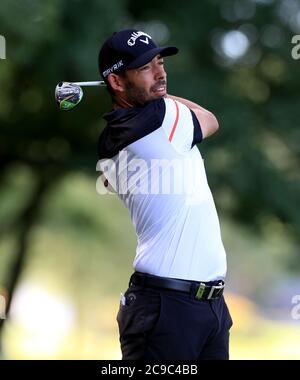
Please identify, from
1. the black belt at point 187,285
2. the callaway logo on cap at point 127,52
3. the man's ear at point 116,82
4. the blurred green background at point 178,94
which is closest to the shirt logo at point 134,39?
the callaway logo on cap at point 127,52

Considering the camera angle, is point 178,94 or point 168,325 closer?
point 168,325

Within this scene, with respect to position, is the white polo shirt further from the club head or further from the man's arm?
the club head

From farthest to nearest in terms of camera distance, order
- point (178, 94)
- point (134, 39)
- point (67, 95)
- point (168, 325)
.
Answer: point (178, 94) < point (67, 95) < point (134, 39) < point (168, 325)

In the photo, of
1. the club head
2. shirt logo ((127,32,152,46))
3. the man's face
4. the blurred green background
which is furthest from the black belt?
the blurred green background

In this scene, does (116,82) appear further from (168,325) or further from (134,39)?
(168,325)

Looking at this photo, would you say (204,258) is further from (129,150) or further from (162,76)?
(162,76)

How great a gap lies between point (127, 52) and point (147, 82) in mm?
146

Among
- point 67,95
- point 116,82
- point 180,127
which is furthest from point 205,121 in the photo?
point 67,95

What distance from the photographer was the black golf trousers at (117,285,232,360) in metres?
3.49

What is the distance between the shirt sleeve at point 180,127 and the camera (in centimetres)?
353

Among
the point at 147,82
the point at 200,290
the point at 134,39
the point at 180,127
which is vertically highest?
the point at 134,39

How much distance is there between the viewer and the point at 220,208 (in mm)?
11203

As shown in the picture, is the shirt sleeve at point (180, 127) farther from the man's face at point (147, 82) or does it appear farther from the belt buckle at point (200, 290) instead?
the belt buckle at point (200, 290)

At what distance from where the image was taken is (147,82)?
3590mm
